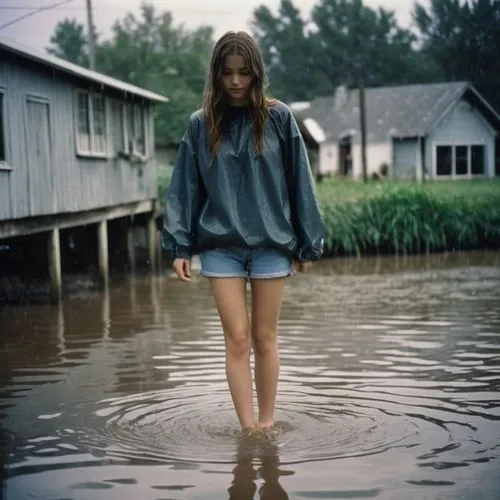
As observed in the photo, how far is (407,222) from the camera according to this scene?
19.0 m

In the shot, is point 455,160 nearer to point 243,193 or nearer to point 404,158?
point 404,158

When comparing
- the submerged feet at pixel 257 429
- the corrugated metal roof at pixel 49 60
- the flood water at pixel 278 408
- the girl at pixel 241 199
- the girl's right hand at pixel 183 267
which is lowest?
the flood water at pixel 278 408

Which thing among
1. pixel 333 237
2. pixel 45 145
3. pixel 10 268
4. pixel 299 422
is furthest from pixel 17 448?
pixel 333 237

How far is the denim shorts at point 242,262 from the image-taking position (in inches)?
166

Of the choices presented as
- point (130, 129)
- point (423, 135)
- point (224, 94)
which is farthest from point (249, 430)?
point (423, 135)

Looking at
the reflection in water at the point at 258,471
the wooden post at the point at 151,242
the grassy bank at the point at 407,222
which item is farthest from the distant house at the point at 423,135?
the reflection in water at the point at 258,471

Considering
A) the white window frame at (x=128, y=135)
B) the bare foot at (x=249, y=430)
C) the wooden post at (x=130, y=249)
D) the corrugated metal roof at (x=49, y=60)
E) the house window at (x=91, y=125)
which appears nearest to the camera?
the bare foot at (x=249, y=430)

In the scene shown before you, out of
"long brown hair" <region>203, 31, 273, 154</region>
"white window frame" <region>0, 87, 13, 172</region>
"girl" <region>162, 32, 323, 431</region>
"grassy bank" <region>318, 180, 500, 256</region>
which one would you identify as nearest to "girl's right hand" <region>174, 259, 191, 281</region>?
"girl" <region>162, 32, 323, 431</region>

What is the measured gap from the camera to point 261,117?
4.17 m

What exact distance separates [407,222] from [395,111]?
2310 cm

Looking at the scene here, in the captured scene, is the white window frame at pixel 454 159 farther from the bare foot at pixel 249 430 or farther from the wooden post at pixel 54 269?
the bare foot at pixel 249 430

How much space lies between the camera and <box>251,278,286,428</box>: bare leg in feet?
14.0

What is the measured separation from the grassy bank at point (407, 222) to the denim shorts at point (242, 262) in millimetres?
14074

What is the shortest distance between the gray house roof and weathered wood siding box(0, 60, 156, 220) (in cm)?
2505
